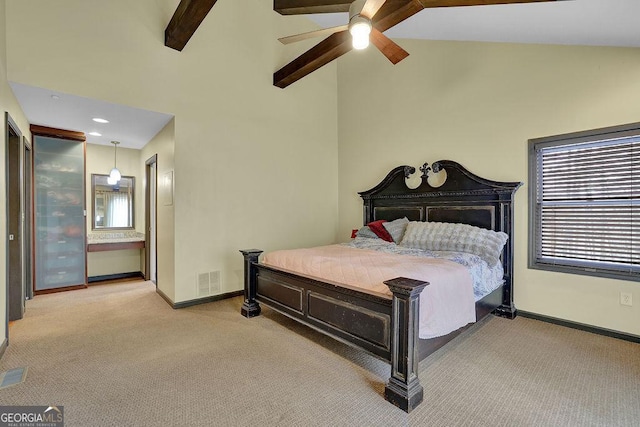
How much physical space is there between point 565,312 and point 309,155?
4.07 m

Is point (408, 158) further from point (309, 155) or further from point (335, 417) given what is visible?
point (335, 417)

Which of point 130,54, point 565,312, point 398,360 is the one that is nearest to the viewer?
point 398,360

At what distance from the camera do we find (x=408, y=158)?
4535 millimetres

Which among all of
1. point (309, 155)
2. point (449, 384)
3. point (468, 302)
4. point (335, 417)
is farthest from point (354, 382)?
point (309, 155)

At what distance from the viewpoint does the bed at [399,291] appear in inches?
76.7

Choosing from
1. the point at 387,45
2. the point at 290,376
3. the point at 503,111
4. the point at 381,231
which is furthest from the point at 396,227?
the point at 290,376

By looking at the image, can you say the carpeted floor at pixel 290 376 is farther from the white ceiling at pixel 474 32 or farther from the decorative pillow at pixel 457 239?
the white ceiling at pixel 474 32

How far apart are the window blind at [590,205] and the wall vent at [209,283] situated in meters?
4.05

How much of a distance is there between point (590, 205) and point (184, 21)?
472 cm

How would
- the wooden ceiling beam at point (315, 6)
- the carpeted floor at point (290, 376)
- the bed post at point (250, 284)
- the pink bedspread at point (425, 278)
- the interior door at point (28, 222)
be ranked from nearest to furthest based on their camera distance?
1. the carpeted floor at point (290, 376)
2. the pink bedspread at point (425, 278)
3. the wooden ceiling beam at point (315, 6)
4. the bed post at point (250, 284)
5. the interior door at point (28, 222)

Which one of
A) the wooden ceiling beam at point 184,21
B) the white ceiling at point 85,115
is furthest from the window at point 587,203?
the white ceiling at point 85,115

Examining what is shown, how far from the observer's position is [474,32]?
3.50 meters

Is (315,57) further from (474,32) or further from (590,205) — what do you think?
(590,205)

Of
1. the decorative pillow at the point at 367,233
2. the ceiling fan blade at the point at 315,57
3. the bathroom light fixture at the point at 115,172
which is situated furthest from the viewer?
the bathroom light fixture at the point at 115,172
